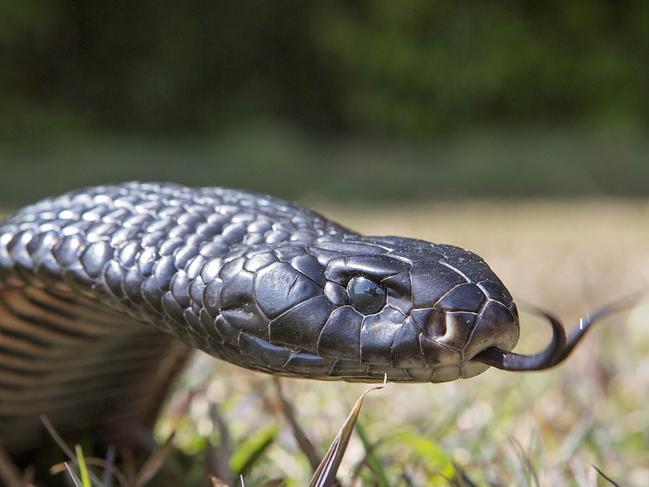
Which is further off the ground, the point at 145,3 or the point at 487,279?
the point at 487,279

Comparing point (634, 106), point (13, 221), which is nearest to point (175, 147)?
point (634, 106)

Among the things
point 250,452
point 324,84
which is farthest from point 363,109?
point 250,452

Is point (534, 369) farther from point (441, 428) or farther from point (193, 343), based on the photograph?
point (441, 428)

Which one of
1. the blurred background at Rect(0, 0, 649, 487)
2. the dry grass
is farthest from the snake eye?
the blurred background at Rect(0, 0, 649, 487)

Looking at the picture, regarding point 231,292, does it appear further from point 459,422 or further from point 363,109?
point 363,109

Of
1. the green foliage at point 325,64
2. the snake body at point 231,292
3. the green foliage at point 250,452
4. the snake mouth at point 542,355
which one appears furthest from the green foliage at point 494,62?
the snake mouth at point 542,355

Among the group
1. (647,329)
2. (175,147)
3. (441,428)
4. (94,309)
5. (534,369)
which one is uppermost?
(534,369)
